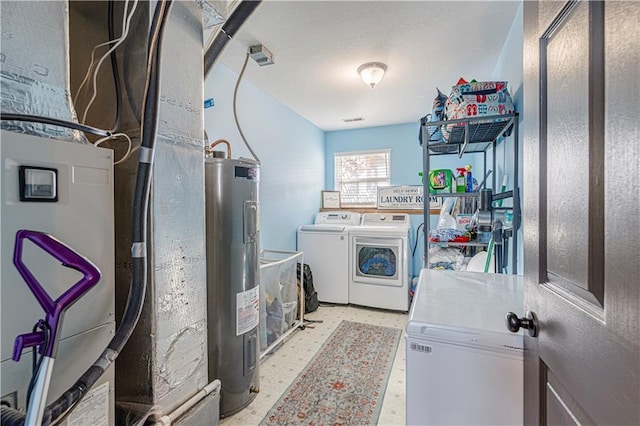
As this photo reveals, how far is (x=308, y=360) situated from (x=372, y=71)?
241 cm

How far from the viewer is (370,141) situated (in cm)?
427

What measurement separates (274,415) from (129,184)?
1513mm

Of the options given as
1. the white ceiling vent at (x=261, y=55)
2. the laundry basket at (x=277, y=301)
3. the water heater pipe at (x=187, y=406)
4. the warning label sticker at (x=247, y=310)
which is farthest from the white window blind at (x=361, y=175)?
the water heater pipe at (x=187, y=406)

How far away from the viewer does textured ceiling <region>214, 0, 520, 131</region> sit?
1.71 meters

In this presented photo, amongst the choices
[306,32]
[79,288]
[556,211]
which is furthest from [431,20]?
[79,288]

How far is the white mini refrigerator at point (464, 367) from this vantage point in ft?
3.07

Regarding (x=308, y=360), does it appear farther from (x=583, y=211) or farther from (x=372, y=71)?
(x=372, y=71)

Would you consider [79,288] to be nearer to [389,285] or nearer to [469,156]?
[389,285]

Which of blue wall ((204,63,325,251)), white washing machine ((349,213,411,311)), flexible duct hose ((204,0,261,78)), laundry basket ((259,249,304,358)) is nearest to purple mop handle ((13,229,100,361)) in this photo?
flexible duct hose ((204,0,261,78))

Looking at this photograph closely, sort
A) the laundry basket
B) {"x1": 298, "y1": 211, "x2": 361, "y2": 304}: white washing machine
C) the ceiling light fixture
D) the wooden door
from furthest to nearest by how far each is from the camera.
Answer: {"x1": 298, "y1": 211, "x2": 361, "y2": 304}: white washing machine < the ceiling light fixture < the laundry basket < the wooden door

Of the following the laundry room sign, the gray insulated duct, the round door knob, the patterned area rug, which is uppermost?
the gray insulated duct

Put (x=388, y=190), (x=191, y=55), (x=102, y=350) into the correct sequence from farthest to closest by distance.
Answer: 1. (x=388, y=190)
2. (x=191, y=55)
3. (x=102, y=350)

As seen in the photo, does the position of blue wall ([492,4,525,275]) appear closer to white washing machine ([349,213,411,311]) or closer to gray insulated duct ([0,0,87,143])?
Result: white washing machine ([349,213,411,311])

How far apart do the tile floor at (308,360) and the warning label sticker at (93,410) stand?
100cm
